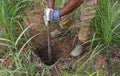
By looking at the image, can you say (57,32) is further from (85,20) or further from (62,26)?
(85,20)

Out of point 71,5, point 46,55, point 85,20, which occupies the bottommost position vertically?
point 46,55

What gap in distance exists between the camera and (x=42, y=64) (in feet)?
8.62

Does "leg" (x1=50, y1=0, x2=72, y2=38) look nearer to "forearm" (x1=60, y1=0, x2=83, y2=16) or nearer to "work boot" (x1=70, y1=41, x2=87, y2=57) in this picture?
"work boot" (x1=70, y1=41, x2=87, y2=57)

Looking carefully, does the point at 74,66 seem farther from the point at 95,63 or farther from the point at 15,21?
the point at 15,21

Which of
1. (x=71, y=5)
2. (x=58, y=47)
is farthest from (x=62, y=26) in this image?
(x=71, y=5)

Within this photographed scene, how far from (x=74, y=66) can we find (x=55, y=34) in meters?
0.49

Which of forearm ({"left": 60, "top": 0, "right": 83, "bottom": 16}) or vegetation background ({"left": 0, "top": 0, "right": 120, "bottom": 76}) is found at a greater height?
forearm ({"left": 60, "top": 0, "right": 83, "bottom": 16})

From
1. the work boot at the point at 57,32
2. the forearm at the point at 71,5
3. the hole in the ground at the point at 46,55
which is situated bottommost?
the hole in the ground at the point at 46,55

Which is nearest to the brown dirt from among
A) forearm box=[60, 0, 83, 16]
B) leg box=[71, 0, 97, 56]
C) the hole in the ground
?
the hole in the ground

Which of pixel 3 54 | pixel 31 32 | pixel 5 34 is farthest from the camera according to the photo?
pixel 31 32

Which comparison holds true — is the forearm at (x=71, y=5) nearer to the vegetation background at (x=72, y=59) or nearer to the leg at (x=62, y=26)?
the vegetation background at (x=72, y=59)

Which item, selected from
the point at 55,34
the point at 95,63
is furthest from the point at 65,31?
the point at 95,63

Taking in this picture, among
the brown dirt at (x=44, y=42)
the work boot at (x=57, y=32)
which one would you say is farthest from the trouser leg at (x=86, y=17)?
the work boot at (x=57, y=32)

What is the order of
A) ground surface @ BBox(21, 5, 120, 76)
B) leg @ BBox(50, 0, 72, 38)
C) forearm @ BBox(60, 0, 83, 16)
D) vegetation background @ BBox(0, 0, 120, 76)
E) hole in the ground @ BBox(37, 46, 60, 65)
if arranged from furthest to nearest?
leg @ BBox(50, 0, 72, 38)
hole in the ground @ BBox(37, 46, 60, 65)
ground surface @ BBox(21, 5, 120, 76)
vegetation background @ BBox(0, 0, 120, 76)
forearm @ BBox(60, 0, 83, 16)
